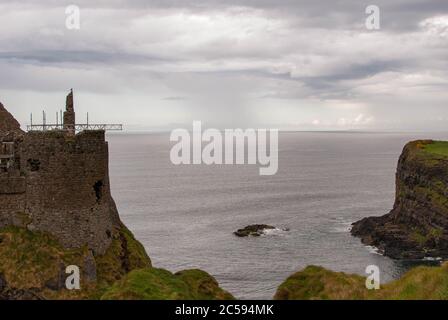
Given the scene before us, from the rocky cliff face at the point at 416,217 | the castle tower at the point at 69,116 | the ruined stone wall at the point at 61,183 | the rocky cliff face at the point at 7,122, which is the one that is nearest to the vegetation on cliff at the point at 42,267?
the ruined stone wall at the point at 61,183

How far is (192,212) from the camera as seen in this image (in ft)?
454

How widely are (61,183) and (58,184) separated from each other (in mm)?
189

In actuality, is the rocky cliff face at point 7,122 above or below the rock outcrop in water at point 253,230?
above

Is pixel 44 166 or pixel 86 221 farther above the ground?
pixel 44 166

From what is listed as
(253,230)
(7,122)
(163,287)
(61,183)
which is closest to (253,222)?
(253,230)

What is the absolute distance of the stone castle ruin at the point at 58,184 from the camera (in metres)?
33.4

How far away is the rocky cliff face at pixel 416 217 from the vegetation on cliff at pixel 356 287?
79872 mm

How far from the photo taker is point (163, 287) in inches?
829

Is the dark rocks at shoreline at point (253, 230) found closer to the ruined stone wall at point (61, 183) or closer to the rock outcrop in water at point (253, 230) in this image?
the rock outcrop in water at point (253, 230)

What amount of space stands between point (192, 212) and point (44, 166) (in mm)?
105885

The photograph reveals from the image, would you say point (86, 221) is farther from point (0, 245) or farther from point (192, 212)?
point (192, 212)

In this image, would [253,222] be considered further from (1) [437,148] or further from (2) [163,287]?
(2) [163,287]
